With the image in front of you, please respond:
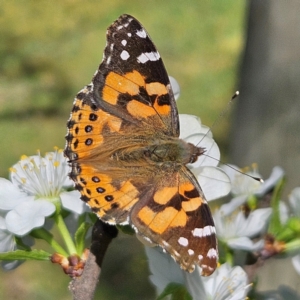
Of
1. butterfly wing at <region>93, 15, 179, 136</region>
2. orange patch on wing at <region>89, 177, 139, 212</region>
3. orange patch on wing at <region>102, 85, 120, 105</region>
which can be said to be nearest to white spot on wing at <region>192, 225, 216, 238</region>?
orange patch on wing at <region>89, 177, 139, 212</region>

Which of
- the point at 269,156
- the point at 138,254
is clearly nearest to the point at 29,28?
the point at 138,254

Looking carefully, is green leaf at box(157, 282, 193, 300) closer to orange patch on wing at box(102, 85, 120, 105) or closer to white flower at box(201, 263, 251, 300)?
white flower at box(201, 263, 251, 300)

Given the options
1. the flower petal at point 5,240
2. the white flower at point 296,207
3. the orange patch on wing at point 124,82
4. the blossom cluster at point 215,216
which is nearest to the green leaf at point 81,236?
the blossom cluster at point 215,216

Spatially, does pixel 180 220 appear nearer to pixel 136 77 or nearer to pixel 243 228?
pixel 243 228

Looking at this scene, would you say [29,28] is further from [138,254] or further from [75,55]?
[138,254]

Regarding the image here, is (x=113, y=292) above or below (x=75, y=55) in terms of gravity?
below

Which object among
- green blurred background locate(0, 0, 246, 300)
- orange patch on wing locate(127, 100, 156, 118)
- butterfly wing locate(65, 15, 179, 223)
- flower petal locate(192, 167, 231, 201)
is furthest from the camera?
green blurred background locate(0, 0, 246, 300)
